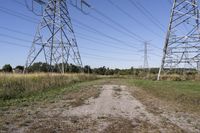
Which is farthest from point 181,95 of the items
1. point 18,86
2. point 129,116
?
point 18,86

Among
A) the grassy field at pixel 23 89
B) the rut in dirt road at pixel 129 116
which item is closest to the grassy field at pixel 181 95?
the rut in dirt road at pixel 129 116

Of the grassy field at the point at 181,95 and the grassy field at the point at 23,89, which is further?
the grassy field at the point at 23,89

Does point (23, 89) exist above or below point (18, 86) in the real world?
below

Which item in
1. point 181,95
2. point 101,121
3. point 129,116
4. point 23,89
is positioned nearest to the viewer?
point 101,121

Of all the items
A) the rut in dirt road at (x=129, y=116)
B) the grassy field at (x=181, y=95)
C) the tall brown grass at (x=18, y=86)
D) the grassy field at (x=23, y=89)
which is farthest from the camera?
the tall brown grass at (x=18, y=86)

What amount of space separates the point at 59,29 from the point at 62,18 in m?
1.30

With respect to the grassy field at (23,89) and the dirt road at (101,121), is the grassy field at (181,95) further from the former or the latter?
the grassy field at (23,89)

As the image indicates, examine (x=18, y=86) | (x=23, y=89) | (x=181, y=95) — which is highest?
(x=18, y=86)

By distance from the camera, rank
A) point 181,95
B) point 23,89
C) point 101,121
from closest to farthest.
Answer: point 101,121 → point 181,95 → point 23,89

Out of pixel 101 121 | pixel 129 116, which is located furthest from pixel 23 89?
pixel 101 121

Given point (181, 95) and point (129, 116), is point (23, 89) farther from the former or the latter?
point (129, 116)

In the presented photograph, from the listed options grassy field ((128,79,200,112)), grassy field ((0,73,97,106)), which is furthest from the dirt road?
grassy field ((0,73,97,106))

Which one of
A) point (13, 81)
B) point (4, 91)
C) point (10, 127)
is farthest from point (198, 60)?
point (10, 127)

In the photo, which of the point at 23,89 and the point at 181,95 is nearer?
the point at 181,95
